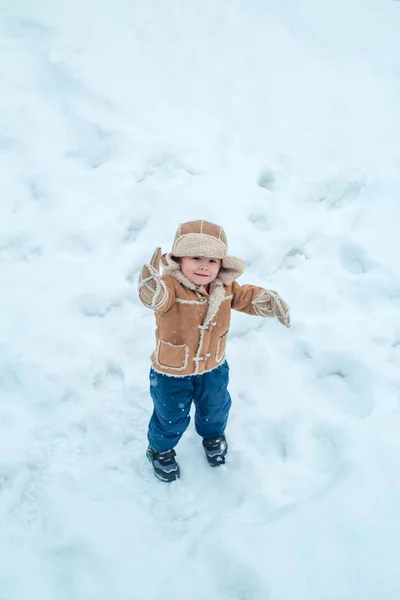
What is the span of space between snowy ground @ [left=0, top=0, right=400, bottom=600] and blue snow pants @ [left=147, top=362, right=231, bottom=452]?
24 cm

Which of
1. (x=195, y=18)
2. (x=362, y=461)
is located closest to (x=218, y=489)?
(x=362, y=461)

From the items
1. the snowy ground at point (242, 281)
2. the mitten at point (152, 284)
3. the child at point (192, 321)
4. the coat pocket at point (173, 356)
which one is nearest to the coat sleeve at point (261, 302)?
the child at point (192, 321)

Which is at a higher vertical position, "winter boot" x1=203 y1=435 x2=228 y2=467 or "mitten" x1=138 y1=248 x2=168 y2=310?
"mitten" x1=138 y1=248 x2=168 y2=310

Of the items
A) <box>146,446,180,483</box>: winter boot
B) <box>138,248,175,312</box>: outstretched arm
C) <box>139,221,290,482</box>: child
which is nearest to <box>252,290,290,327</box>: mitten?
<box>139,221,290,482</box>: child

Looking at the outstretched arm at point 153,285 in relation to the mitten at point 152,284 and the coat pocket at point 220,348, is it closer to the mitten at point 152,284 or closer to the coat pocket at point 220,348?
the mitten at point 152,284

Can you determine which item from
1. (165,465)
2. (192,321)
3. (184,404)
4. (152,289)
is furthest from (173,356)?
(165,465)

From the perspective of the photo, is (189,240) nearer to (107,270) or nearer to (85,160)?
(107,270)

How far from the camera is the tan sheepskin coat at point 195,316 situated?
1.99 metres

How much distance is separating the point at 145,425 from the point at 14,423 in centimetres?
77

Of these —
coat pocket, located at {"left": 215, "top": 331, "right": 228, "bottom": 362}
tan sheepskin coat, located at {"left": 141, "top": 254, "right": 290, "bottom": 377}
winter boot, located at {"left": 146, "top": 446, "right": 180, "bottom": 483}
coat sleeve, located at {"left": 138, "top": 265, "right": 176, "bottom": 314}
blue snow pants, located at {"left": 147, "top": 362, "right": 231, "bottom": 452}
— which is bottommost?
winter boot, located at {"left": 146, "top": 446, "right": 180, "bottom": 483}

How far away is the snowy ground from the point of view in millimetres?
2035

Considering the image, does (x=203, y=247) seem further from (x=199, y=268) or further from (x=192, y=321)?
(x=192, y=321)

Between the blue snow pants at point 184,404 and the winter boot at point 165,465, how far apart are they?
0.14 feet

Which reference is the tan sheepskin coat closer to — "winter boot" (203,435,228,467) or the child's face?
the child's face
